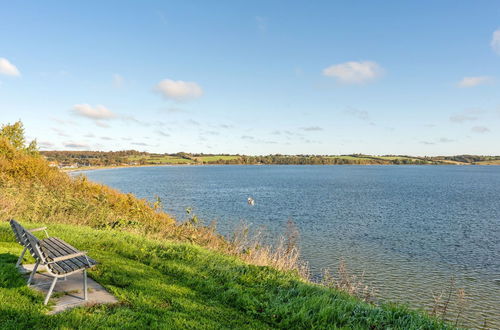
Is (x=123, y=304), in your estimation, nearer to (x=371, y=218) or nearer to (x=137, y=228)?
(x=137, y=228)

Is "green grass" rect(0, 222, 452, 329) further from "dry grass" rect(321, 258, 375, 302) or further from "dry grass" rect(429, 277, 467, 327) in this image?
"dry grass" rect(429, 277, 467, 327)

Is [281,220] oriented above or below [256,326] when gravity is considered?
below

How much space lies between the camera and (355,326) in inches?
233

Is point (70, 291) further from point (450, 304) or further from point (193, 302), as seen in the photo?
point (450, 304)

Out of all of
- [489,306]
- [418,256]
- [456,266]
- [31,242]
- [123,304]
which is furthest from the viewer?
[418,256]

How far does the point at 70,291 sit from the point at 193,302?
2276 mm

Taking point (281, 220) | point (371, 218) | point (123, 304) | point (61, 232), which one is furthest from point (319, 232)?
point (123, 304)

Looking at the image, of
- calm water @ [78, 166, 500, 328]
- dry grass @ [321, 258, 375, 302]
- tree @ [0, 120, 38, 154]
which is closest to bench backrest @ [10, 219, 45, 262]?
dry grass @ [321, 258, 375, 302]

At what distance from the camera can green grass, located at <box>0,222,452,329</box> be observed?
5.19 metres

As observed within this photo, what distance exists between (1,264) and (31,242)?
2614 millimetres

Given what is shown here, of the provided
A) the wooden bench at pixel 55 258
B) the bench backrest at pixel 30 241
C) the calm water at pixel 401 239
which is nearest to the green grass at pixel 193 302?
the wooden bench at pixel 55 258

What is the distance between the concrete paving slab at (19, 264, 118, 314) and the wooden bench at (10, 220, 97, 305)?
0.54 ft

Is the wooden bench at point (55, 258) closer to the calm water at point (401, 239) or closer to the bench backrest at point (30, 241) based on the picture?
the bench backrest at point (30, 241)

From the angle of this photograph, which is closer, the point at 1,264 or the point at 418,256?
the point at 1,264
